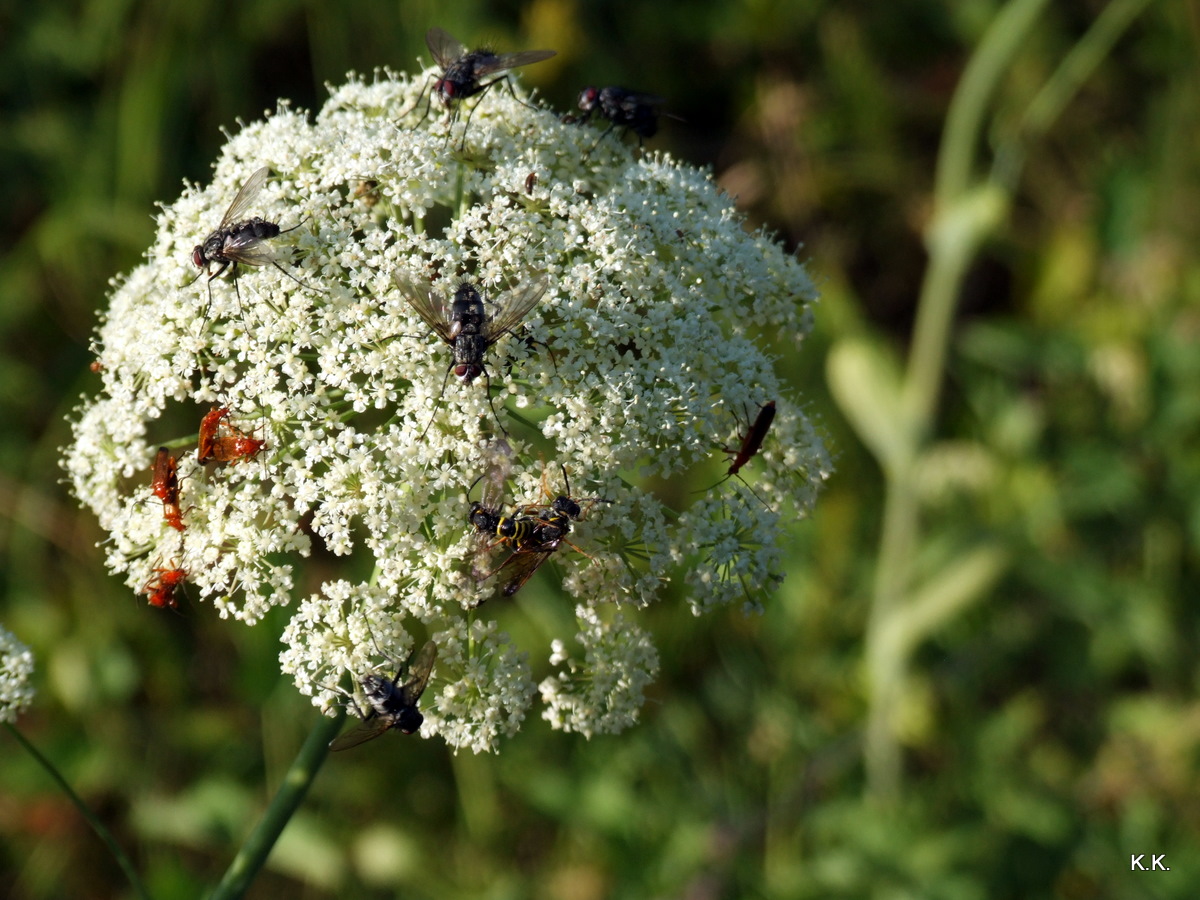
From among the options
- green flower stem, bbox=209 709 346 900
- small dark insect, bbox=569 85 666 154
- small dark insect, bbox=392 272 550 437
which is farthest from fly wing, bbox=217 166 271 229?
green flower stem, bbox=209 709 346 900

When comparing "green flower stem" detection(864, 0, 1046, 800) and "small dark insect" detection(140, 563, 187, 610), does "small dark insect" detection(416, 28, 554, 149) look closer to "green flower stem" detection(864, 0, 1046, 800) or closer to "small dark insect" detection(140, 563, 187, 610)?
"small dark insect" detection(140, 563, 187, 610)

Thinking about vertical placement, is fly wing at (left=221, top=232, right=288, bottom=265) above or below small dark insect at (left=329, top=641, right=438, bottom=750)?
above

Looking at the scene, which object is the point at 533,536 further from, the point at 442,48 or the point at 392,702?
the point at 442,48

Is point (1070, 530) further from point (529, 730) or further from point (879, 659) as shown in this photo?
point (529, 730)

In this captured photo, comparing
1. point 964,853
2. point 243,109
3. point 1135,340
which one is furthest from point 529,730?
point 243,109

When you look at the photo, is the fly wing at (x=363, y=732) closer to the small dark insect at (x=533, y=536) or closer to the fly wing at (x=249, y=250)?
the small dark insect at (x=533, y=536)
